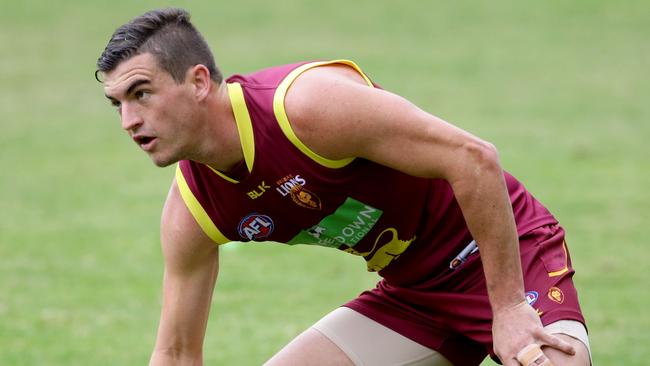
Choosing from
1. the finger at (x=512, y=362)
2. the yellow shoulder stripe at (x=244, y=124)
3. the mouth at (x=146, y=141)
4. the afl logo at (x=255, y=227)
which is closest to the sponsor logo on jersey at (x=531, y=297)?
the finger at (x=512, y=362)

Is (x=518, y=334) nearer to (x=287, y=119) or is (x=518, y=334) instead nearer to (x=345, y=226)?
(x=345, y=226)

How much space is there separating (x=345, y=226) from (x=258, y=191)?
35cm

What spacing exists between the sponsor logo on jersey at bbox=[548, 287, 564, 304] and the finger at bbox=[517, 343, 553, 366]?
38 centimetres

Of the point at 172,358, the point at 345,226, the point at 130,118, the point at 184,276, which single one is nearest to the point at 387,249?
the point at 345,226

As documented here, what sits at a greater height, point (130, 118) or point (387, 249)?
point (130, 118)

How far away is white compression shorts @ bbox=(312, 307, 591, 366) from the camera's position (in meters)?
4.77

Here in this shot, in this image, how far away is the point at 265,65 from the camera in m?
17.8

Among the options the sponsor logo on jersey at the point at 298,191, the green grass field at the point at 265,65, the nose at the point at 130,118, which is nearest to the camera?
the nose at the point at 130,118

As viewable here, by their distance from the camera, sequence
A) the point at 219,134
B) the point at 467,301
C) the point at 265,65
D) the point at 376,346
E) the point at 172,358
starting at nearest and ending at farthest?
A: the point at 219,134
the point at 467,301
the point at 172,358
the point at 376,346
the point at 265,65

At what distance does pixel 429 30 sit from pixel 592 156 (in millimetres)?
7135

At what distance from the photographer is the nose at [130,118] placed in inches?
161

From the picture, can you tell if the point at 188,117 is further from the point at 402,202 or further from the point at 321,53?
the point at 321,53

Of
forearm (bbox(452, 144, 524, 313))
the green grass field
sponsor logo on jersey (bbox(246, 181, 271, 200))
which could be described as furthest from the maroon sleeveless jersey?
the green grass field

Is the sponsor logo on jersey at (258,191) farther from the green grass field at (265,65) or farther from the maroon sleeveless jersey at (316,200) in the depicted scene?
the green grass field at (265,65)
